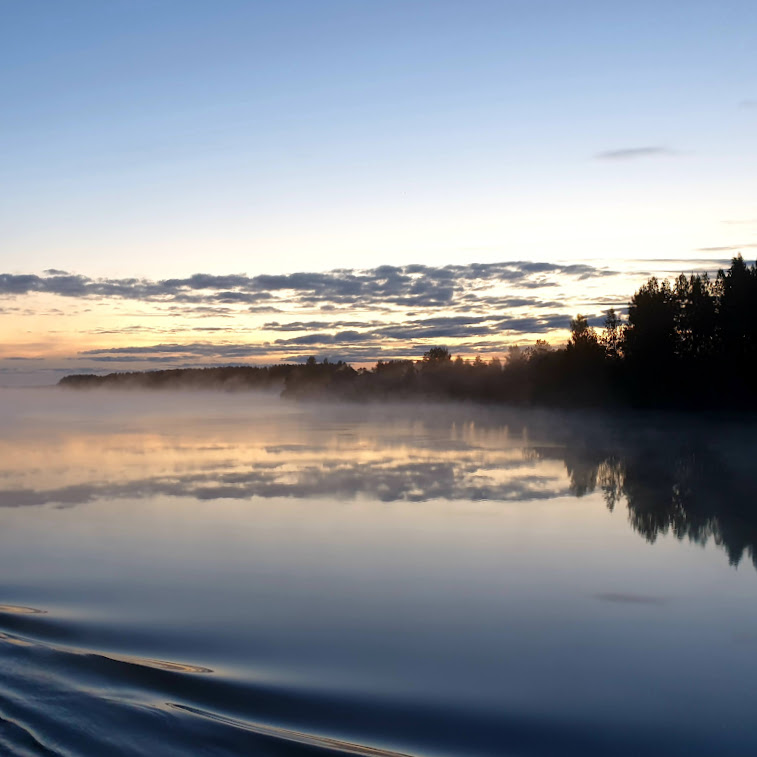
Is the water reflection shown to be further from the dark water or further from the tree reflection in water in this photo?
the dark water

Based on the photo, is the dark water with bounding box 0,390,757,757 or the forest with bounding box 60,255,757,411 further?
the forest with bounding box 60,255,757,411

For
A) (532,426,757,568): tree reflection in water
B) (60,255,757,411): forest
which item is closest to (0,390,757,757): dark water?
(532,426,757,568): tree reflection in water

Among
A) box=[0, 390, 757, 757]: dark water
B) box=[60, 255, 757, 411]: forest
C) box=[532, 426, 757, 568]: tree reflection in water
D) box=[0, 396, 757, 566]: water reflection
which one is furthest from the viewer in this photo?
box=[60, 255, 757, 411]: forest

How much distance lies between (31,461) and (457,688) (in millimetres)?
19647

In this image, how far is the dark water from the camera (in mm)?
4965

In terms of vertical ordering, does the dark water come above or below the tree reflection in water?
above

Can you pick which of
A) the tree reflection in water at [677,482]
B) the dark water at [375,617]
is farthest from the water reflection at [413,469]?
the dark water at [375,617]

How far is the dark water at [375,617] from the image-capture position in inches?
195

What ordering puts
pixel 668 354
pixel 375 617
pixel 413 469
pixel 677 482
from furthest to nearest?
pixel 668 354
pixel 413 469
pixel 677 482
pixel 375 617

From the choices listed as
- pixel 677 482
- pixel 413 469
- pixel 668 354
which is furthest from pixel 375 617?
pixel 668 354

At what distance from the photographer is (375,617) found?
25.2 ft

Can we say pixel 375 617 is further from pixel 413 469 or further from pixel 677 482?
pixel 677 482

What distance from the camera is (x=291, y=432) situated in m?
35.8

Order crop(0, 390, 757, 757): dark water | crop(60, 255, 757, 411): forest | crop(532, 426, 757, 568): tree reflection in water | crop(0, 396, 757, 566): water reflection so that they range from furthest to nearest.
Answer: crop(60, 255, 757, 411): forest, crop(0, 396, 757, 566): water reflection, crop(532, 426, 757, 568): tree reflection in water, crop(0, 390, 757, 757): dark water
